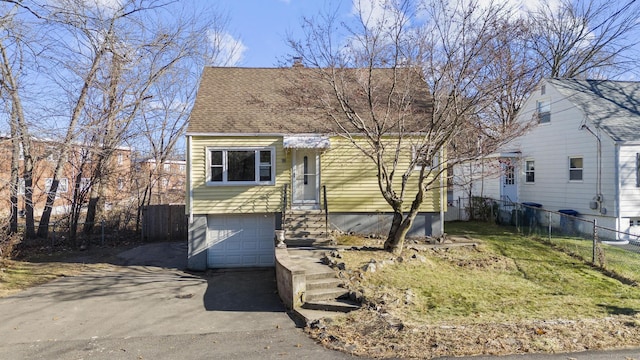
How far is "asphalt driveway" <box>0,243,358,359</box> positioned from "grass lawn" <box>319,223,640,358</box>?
123cm

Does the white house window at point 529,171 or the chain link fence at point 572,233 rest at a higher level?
the white house window at point 529,171

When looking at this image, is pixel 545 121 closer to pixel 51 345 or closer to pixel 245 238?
pixel 245 238

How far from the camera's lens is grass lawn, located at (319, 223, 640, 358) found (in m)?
5.79

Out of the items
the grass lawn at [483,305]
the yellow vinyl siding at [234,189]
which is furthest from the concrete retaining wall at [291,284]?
the yellow vinyl siding at [234,189]

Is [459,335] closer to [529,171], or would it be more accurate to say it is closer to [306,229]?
[306,229]

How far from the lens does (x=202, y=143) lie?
45.7 feet

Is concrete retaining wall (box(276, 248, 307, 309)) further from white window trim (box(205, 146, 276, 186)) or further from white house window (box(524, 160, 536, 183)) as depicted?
white house window (box(524, 160, 536, 183))

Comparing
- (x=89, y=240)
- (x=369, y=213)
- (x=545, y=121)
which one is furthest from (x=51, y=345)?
(x=545, y=121)

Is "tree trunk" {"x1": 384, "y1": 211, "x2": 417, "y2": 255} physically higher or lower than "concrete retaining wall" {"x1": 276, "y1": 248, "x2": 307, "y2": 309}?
higher

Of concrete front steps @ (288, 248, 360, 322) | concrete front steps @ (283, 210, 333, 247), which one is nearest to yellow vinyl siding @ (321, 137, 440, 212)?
concrete front steps @ (283, 210, 333, 247)

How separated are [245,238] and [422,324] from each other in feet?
29.5

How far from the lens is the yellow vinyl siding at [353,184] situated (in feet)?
46.4

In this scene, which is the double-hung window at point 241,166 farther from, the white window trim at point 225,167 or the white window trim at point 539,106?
the white window trim at point 539,106

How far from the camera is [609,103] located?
1655cm
